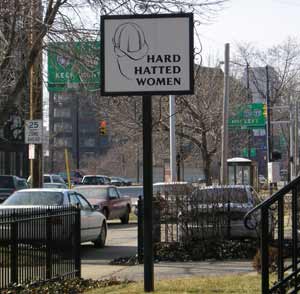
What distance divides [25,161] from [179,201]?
1919 inches

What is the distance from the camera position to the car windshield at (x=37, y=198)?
58.6 ft

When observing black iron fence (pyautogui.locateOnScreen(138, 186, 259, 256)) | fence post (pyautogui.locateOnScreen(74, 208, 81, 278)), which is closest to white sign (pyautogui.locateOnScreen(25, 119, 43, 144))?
black iron fence (pyautogui.locateOnScreen(138, 186, 259, 256))

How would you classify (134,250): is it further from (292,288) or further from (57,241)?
(292,288)

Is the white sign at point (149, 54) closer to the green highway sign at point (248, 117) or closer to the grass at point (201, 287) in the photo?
the grass at point (201, 287)

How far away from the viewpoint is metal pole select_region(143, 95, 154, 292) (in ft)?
32.4

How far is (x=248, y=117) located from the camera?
144 ft

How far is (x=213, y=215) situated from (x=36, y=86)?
6.83 m

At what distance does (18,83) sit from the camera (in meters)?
15.6

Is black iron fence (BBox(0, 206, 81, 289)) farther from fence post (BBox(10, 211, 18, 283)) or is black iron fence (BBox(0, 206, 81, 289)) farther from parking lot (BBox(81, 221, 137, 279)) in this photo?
parking lot (BBox(81, 221, 137, 279))

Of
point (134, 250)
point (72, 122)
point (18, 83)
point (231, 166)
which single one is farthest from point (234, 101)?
point (72, 122)

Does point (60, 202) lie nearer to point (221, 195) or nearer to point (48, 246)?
point (221, 195)

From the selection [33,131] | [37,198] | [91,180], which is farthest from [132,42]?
[91,180]

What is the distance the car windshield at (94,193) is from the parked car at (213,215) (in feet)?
35.5

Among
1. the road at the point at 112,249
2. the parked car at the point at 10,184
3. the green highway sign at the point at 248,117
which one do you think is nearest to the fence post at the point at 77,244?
the road at the point at 112,249
